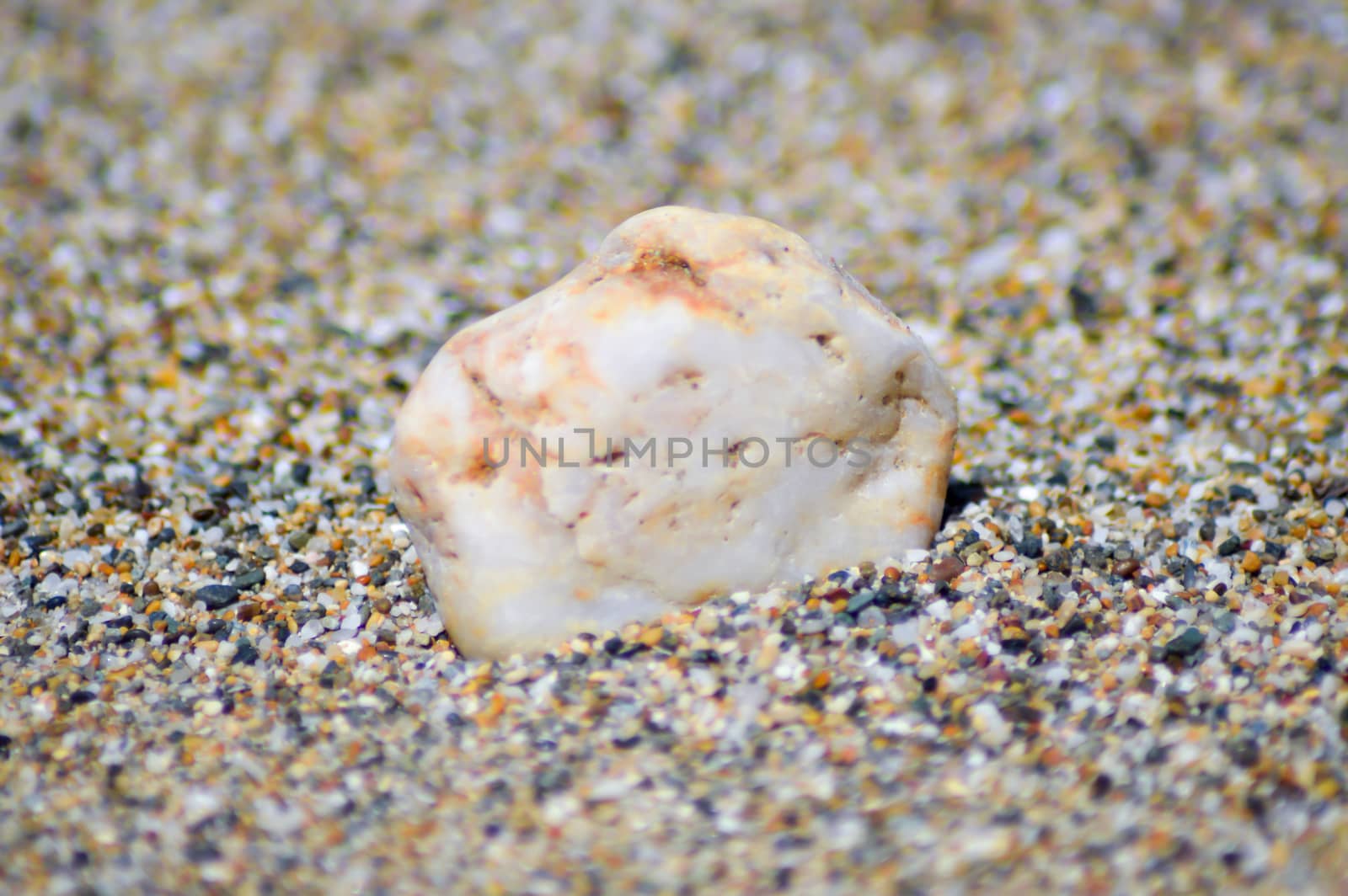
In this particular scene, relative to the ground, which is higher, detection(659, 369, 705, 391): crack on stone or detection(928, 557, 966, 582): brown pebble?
detection(659, 369, 705, 391): crack on stone

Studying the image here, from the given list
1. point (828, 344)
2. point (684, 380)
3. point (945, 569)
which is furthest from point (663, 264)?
point (945, 569)

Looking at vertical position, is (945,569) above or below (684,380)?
below

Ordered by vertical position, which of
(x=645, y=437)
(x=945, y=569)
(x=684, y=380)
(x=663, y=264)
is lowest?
(x=945, y=569)

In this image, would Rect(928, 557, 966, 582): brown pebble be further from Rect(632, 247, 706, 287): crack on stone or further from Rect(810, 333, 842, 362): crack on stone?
Rect(632, 247, 706, 287): crack on stone

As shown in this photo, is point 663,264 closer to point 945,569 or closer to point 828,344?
point 828,344

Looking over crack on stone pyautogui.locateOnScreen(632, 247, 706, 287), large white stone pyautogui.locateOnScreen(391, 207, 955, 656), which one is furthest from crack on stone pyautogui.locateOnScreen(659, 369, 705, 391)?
crack on stone pyautogui.locateOnScreen(632, 247, 706, 287)

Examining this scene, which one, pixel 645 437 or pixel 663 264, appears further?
pixel 663 264

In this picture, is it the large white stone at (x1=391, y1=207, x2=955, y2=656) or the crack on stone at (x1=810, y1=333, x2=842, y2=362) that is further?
the crack on stone at (x1=810, y1=333, x2=842, y2=362)

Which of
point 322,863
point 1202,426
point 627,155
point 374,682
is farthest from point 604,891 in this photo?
point 627,155

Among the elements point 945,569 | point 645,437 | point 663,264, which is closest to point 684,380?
point 645,437
